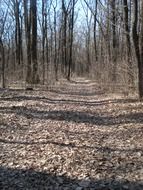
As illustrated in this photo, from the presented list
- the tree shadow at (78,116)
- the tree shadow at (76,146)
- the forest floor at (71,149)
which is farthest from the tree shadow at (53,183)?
the tree shadow at (78,116)

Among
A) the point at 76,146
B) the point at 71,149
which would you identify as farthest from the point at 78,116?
the point at 71,149

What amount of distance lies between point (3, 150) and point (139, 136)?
3.01 m

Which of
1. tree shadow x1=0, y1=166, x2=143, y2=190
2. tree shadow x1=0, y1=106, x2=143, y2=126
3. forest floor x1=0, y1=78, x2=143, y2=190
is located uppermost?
tree shadow x1=0, y1=106, x2=143, y2=126

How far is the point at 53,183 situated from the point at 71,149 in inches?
73.4

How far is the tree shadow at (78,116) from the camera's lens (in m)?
10.7

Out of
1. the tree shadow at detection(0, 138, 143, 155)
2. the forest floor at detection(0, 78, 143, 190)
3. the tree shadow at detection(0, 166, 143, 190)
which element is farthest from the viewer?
the tree shadow at detection(0, 138, 143, 155)

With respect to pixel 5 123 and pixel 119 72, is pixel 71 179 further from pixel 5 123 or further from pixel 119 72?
pixel 119 72

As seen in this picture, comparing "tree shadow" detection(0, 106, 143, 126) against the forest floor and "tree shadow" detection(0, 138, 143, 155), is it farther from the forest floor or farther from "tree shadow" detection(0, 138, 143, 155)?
"tree shadow" detection(0, 138, 143, 155)

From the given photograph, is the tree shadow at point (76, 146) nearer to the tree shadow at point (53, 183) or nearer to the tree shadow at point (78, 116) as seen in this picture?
the tree shadow at point (53, 183)

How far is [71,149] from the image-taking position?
735 cm

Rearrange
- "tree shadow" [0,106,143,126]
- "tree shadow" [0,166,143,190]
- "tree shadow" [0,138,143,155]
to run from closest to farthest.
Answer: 1. "tree shadow" [0,166,143,190]
2. "tree shadow" [0,138,143,155]
3. "tree shadow" [0,106,143,126]

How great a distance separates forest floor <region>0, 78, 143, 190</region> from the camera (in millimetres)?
5617

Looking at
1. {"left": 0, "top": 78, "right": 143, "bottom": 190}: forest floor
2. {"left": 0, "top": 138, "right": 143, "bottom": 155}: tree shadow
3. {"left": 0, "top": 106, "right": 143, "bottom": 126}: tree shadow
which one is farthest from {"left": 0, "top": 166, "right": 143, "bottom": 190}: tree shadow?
{"left": 0, "top": 106, "right": 143, "bottom": 126}: tree shadow

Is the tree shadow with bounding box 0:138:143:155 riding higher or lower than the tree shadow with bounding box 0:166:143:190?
higher
